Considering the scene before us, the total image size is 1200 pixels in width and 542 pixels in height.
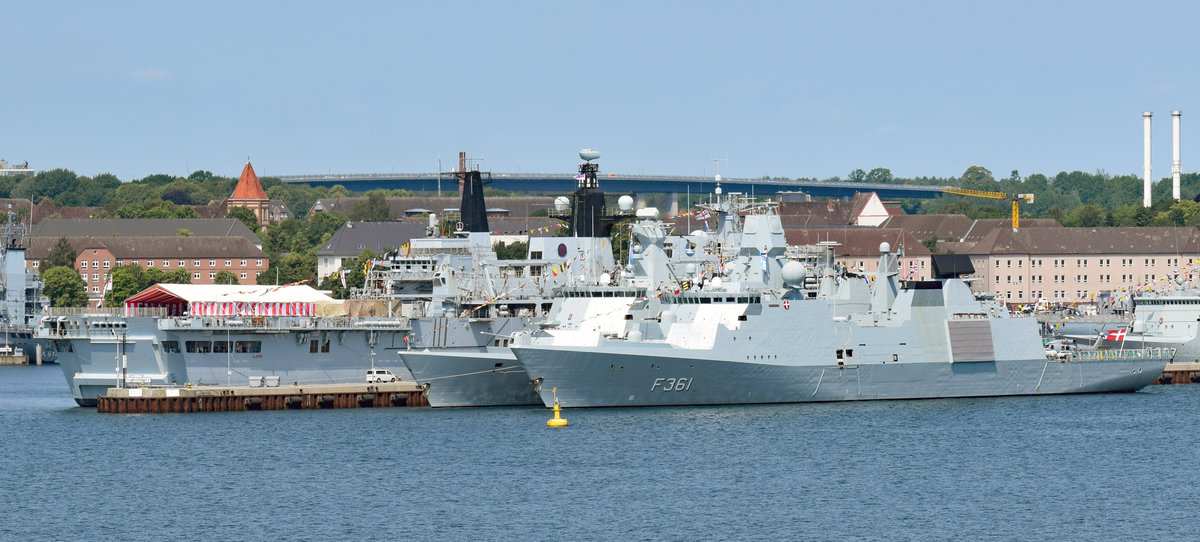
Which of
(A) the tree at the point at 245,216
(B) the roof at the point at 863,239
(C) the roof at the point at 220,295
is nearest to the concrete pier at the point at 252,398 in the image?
(C) the roof at the point at 220,295

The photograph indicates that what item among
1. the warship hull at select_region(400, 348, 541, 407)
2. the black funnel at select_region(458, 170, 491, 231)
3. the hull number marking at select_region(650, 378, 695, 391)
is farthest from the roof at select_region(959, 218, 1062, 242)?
the hull number marking at select_region(650, 378, 695, 391)

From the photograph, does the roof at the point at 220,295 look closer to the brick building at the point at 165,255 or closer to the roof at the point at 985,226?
the brick building at the point at 165,255

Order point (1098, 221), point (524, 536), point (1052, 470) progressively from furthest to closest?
point (1098, 221) → point (1052, 470) → point (524, 536)

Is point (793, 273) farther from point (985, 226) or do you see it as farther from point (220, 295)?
point (985, 226)

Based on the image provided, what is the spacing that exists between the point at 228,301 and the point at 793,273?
1878 cm

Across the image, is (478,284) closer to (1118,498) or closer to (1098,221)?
(1118,498)

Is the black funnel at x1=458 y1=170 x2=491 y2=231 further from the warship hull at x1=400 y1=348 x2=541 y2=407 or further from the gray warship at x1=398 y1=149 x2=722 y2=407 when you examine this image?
the warship hull at x1=400 y1=348 x2=541 y2=407

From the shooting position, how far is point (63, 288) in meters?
101

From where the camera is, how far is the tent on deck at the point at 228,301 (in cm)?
5509

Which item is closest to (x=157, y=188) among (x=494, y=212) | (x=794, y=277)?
(x=494, y=212)

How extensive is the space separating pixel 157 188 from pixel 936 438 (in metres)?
151

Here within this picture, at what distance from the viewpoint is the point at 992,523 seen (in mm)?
33781

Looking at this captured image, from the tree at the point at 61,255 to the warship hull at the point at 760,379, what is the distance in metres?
74.6

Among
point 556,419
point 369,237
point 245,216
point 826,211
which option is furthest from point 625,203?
point 826,211
